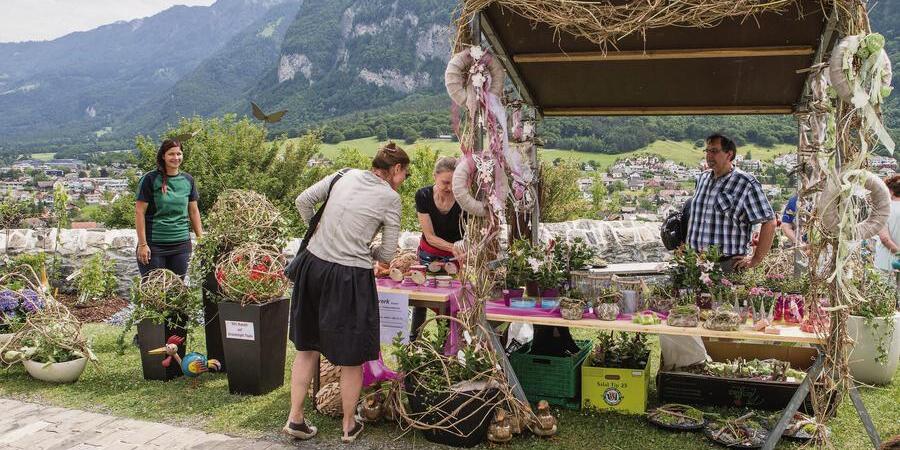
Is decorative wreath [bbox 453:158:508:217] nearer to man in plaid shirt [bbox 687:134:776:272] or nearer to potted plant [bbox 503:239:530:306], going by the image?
potted plant [bbox 503:239:530:306]

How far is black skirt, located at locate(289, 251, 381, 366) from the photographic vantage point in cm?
356

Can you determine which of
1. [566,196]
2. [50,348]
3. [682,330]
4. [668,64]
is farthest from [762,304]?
[566,196]

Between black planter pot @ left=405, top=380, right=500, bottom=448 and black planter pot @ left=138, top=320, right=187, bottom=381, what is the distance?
7.23 feet

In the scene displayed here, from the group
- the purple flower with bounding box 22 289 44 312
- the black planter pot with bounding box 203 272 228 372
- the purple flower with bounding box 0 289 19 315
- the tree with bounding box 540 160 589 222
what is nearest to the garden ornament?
the black planter pot with bounding box 203 272 228 372

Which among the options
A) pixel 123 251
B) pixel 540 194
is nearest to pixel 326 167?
pixel 123 251

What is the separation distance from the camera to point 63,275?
821 centimetres

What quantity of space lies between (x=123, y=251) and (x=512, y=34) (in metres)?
6.08

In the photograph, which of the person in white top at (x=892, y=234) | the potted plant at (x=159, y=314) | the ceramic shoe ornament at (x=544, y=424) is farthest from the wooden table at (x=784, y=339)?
the person in white top at (x=892, y=234)

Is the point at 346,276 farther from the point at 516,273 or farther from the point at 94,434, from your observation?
the point at 94,434

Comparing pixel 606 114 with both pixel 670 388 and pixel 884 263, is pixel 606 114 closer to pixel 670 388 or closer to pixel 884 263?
pixel 670 388

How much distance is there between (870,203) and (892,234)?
3.32 meters

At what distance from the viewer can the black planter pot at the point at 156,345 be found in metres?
4.90

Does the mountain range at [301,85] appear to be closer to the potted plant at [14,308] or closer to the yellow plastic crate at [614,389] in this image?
the potted plant at [14,308]

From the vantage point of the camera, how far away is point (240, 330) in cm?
449
